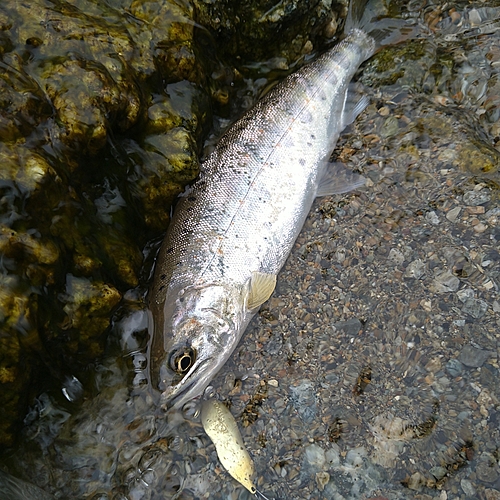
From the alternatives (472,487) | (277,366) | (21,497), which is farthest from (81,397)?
(472,487)

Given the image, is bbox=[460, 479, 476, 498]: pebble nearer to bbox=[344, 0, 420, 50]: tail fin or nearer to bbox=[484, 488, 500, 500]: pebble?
bbox=[484, 488, 500, 500]: pebble

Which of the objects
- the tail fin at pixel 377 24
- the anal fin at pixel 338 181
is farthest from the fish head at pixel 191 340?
the tail fin at pixel 377 24

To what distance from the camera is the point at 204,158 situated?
3844 millimetres

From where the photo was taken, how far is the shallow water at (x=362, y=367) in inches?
115

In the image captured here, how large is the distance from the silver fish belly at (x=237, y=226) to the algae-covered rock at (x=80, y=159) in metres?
0.25

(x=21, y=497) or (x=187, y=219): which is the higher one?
(x=187, y=219)

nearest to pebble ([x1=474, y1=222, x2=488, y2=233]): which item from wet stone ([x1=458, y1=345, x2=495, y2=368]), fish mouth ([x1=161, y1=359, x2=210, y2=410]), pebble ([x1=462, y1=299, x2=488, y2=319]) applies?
pebble ([x1=462, y1=299, x2=488, y2=319])

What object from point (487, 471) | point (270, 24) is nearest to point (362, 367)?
point (487, 471)

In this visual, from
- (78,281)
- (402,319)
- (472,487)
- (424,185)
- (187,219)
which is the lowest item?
(472,487)

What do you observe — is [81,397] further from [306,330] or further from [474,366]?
[474,366]

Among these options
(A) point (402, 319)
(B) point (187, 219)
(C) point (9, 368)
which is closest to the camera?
(C) point (9, 368)

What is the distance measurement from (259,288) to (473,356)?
1.45m

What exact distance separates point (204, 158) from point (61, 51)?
125 cm

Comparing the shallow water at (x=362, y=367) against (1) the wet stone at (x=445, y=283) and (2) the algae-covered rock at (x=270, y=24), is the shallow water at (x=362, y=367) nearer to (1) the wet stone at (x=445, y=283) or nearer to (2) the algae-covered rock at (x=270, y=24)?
(1) the wet stone at (x=445, y=283)
